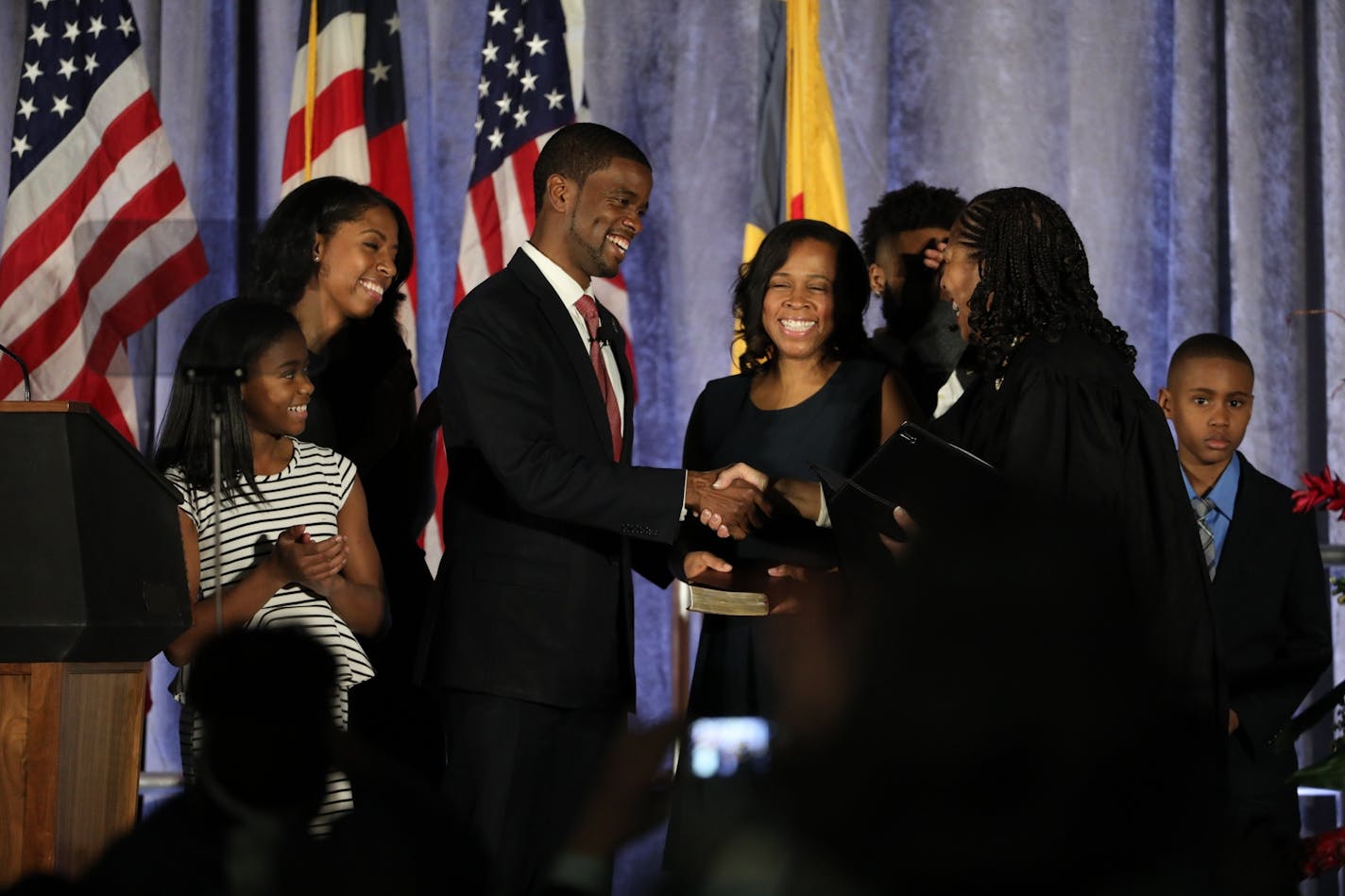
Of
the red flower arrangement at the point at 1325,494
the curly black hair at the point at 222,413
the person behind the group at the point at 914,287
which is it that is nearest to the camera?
the red flower arrangement at the point at 1325,494

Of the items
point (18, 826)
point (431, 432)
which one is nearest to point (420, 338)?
point (431, 432)

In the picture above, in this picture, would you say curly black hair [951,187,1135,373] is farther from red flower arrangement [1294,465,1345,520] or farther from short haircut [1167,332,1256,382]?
short haircut [1167,332,1256,382]

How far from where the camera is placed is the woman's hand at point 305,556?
3.13 metres

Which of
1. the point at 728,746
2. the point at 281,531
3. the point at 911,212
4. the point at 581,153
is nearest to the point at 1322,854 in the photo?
the point at 728,746

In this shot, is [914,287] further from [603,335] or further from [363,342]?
[363,342]

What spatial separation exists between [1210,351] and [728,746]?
2.14 m

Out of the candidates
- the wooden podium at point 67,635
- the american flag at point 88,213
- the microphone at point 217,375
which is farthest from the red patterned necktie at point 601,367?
the american flag at point 88,213

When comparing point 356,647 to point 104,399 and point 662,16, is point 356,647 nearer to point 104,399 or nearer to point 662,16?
point 104,399

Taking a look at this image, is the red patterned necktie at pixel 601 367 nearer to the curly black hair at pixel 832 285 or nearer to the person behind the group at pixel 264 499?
the curly black hair at pixel 832 285

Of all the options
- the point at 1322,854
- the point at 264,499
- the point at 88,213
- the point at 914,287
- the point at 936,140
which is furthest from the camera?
the point at 936,140

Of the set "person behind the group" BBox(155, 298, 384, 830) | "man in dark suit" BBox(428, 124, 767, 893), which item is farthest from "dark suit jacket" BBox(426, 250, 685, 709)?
"person behind the group" BBox(155, 298, 384, 830)

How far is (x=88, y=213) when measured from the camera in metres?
5.46

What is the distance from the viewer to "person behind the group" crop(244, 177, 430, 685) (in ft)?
13.5

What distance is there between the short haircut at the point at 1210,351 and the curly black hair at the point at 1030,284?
45.4 inches
